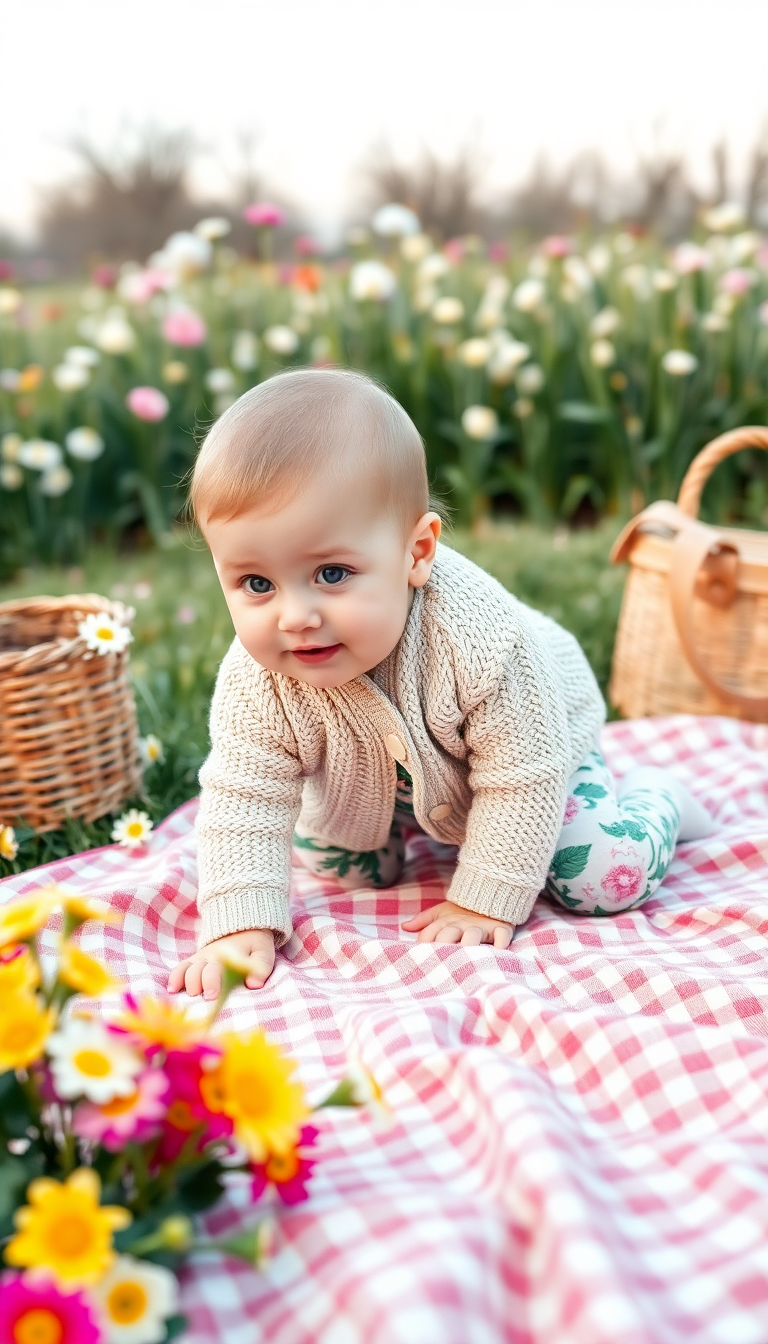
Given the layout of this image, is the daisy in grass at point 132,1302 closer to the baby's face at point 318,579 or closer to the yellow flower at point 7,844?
the baby's face at point 318,579

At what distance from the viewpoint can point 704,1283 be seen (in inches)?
37.8

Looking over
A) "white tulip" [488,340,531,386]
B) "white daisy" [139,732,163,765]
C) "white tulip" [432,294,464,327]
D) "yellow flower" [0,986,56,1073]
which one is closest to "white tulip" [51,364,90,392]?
"white tulip" [432,294,464,327]

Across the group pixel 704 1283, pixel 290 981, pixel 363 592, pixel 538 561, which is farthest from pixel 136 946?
pixel 538 561

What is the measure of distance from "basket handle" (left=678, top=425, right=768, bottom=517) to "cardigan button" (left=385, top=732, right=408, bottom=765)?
116 cm

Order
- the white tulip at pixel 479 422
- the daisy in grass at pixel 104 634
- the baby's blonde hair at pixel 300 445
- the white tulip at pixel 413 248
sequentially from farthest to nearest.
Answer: the white tulip at pixel 413 248, the white tulip at pixel 479 422, the daisy in grass at pixel 104 634, the baby's blonde hair at pixel 300 445

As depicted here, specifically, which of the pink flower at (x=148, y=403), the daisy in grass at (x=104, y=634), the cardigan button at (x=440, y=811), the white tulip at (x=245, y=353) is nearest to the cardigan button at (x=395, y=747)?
the cardigan button at (x=440, y=811)

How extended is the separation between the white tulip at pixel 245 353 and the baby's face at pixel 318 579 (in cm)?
275

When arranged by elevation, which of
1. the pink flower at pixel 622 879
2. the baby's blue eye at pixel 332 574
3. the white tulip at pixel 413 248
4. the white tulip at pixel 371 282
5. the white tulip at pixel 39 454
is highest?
the white tulip at pixel 413 248

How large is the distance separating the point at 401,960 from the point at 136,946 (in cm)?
37

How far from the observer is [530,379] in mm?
3846

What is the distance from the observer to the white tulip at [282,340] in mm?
3918

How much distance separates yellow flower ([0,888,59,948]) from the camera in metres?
0.96

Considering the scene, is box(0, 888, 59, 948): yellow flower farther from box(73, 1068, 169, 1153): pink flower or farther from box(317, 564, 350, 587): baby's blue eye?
box(317, 564, 350, 587): baby's blue eye

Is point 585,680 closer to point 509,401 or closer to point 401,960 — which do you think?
point 401,960
